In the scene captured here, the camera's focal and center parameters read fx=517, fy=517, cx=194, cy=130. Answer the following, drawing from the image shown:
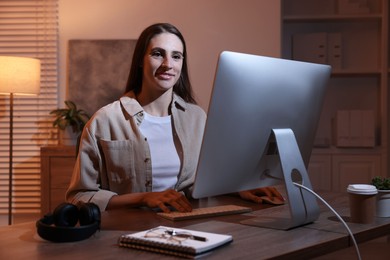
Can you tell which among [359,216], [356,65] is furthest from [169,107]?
[356,65]

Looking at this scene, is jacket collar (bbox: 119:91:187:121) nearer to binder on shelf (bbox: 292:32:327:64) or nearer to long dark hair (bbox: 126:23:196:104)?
long dark hair (bbox: 126:23:196:104)

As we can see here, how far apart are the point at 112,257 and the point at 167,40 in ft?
3.79

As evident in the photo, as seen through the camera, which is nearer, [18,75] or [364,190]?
[364,190]

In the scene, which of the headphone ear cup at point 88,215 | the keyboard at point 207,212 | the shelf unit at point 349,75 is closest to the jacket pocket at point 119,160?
the keyboard at point 207,212

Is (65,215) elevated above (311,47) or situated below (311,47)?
below

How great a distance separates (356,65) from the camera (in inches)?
165

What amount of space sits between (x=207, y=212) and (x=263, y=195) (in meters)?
0.36

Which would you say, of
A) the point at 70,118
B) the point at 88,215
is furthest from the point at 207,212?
the point at 70,118

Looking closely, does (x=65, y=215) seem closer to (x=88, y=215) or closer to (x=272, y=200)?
(x=88, y=215)

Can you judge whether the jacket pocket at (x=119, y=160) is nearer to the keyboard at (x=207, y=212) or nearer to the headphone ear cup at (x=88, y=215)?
the keyboard at (x=207, y=212)

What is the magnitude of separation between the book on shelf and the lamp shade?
2.46 meters

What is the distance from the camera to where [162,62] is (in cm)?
206

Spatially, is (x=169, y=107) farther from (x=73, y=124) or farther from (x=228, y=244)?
(x=73, y=124)

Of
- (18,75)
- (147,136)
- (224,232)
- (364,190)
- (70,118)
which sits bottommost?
(224,232)
